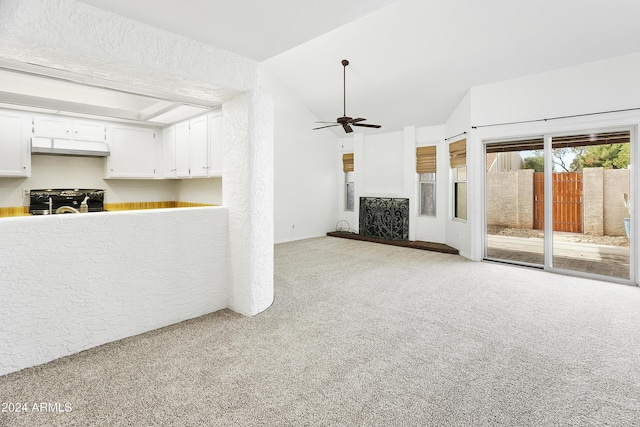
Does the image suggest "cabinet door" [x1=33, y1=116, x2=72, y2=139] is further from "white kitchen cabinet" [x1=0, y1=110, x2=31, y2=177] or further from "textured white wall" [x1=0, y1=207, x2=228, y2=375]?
"textured white wall" [x1=0, y1=207, x2=228, y2=375]

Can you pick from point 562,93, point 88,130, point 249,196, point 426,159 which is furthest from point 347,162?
point 249,196

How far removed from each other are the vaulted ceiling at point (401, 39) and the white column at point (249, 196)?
0.55 metres

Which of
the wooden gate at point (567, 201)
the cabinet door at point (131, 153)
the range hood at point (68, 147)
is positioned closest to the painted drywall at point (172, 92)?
the range hood at point (68, 147)

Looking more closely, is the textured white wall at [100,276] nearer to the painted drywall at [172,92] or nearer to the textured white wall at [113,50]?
the painted drywall at [172,92]

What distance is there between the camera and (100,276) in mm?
2498

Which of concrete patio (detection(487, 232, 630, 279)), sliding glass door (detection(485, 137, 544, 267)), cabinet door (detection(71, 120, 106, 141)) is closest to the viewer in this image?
concrete patio (detection(487, 232, 630, 279))

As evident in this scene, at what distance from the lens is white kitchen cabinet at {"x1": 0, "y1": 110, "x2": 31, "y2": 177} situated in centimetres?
421

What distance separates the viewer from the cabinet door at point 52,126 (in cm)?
448

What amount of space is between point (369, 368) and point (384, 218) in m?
5.63

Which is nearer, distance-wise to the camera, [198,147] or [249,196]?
[249,196]

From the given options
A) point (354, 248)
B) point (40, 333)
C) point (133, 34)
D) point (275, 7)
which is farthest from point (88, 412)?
point (354, 248)

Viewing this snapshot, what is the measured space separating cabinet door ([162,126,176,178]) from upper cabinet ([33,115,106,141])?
0.86 meters

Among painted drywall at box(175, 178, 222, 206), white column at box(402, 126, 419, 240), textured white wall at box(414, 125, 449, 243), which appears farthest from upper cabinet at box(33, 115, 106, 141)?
textured white wall at box(414, 125, 449, 243)

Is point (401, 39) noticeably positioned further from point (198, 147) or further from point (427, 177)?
point (198, 147)
